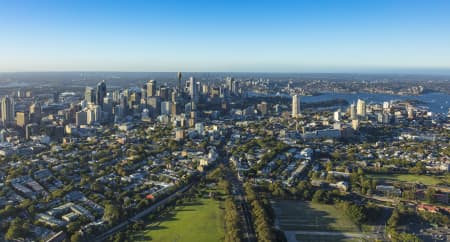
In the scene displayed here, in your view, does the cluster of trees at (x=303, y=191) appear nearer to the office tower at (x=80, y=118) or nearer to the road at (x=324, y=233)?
the road at (x=324, y=233)

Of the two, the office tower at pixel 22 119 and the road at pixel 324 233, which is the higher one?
the office tower at pixel 22 119

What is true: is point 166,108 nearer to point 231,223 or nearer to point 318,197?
point 318,197

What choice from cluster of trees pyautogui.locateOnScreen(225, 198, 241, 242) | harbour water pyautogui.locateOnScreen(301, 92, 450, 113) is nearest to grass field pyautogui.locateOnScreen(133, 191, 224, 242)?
cluster of trees pyautogui.locateOnScreen(225, 198, 241, 242)

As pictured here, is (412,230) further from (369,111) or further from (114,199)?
(369,111)

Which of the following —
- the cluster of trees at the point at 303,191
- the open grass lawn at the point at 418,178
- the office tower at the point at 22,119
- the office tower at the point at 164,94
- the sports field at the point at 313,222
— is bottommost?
the sports field at the point at 313,222

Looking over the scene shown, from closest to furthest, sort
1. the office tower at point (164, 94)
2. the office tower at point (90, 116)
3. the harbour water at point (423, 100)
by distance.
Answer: the office tower at point (90, 116) → the office tower at point (164, 94) → the harbour water at point (423, 100)

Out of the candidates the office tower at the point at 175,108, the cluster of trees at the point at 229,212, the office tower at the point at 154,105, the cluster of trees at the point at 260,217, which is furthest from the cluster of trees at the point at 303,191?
the office tower at the point at 154,105

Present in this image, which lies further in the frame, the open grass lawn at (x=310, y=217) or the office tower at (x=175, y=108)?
the office tower at (x=175, y=108)
